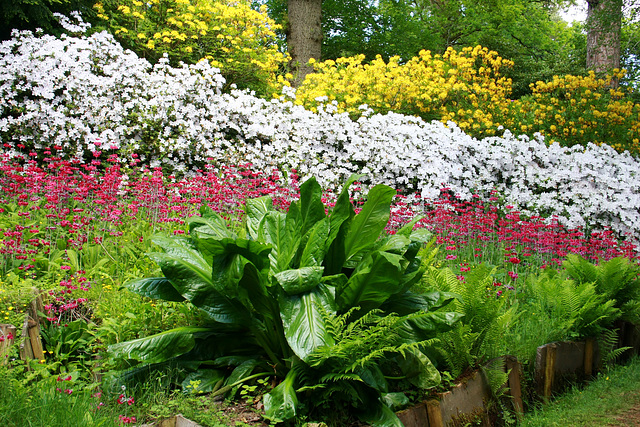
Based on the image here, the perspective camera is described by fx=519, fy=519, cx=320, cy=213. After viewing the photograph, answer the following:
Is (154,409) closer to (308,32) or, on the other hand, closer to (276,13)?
(308,32)

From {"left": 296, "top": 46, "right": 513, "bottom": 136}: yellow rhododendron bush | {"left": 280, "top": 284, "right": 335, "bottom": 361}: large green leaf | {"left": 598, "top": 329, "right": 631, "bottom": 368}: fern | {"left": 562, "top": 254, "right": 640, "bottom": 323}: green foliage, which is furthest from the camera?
{"left": 296, "top": 46, "right": 513, "bottom": 136}: yellow rhododendron bush

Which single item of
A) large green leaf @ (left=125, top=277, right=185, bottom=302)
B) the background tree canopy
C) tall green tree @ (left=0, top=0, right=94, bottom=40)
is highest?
the background tree canopy

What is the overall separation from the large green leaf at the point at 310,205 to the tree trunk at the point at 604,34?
34.6 feet

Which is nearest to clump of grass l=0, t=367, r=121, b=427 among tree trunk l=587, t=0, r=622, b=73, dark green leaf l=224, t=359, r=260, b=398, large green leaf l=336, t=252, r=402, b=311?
dark green leaf l=224, t=359, r=260, b=398

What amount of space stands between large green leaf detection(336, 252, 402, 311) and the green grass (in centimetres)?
126

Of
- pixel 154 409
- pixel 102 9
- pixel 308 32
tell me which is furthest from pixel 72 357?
pixel 308 32

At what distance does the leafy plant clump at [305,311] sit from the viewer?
236cm

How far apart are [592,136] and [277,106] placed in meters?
6.59

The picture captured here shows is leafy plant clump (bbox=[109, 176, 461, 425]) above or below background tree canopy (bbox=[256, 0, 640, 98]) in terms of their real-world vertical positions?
below

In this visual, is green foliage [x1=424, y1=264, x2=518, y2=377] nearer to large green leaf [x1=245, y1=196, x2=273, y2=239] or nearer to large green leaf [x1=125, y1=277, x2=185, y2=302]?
large green leaf [x1=245, y1=196, x2=273, y2=239]

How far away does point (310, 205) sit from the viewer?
Answer: 2.92 m

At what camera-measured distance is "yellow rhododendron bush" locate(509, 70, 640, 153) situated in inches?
406

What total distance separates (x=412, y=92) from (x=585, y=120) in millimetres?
3521

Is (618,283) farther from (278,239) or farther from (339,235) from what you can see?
(278,239)
